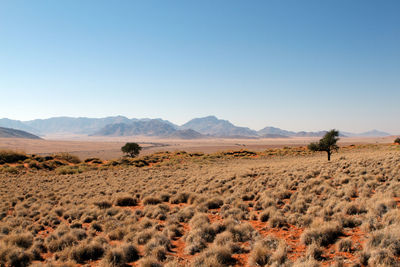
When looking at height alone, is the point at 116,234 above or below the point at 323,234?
below

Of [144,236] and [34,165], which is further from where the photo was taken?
[34,165]

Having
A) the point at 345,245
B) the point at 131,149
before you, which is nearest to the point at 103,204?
the point at 345,245

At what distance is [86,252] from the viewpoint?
278 inches

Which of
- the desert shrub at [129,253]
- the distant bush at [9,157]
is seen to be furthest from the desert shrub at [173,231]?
the distant bush at [9,157]

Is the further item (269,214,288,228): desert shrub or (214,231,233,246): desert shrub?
(269,214,288,228): desert shrub

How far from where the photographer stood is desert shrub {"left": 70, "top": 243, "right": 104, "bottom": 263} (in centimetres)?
689

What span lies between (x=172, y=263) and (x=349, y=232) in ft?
17.6

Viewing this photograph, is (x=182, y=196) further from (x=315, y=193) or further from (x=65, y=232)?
(x=315, y=193)

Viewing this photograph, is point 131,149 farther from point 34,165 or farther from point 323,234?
point 323,234

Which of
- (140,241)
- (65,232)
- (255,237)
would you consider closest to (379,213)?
(255,237)

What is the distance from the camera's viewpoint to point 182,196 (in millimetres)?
13992

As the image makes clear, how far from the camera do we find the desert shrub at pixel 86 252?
6.89 meters

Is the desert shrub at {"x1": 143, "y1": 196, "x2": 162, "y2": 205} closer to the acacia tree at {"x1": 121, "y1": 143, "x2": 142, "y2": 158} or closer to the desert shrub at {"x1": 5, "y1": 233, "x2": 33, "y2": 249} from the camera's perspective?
the desert shrub at {"x1": 5, "y1": 233, "x2": 33, "y2": 249}

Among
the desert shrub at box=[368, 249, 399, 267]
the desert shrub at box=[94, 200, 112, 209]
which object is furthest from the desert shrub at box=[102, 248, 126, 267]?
the desert shrub at box=[94, 200, 112, 209]
